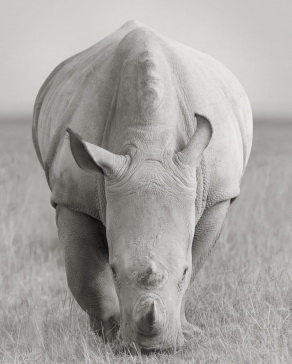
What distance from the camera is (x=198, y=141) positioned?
4.60 meters

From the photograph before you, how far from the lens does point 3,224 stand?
945 centimetres

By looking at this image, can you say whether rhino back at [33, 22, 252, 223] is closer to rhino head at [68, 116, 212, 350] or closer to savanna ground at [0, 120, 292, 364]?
rhino head at [68, 116, 212, 350]

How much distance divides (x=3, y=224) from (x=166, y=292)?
5.39 meters

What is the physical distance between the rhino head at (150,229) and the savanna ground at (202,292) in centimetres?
36

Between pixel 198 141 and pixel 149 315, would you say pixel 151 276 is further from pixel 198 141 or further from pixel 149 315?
pixel 198 141

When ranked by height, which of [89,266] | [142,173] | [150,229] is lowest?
[89,266]

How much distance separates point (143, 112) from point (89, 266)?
3.38 ft

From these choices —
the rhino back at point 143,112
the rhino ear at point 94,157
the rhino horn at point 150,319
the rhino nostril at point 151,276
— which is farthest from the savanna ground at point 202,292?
the rhino ear at point 94,157

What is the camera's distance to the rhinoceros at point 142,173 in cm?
434

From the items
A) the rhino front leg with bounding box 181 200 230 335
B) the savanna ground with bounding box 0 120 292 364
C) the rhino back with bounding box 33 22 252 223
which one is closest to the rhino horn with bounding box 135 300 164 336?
the savanna ground with bounding box 0 120 292 364

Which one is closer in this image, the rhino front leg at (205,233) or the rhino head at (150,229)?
the rhino head at (150,229)

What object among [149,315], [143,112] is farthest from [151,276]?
[143,112]

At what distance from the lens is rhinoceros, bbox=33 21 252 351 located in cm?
434

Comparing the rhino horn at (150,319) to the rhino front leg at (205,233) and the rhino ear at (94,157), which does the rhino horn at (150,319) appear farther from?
the rhino front leg at (205,233)
